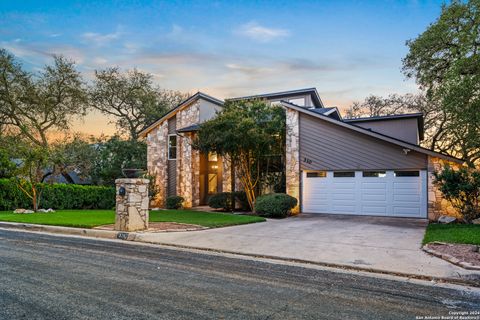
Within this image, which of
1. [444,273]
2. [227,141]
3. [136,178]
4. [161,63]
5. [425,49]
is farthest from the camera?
[161,63]

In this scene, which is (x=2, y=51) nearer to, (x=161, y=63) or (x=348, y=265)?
(x=161, y=63)

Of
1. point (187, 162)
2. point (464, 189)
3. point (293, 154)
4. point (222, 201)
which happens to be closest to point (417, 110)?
point (293, 154)

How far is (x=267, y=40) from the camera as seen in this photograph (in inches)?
639

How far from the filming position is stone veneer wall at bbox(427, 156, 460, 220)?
45.1ft

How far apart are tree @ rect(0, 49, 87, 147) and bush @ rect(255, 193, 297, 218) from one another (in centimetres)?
2065

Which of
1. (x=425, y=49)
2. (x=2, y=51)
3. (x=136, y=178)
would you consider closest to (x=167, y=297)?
(x=136, y=178)

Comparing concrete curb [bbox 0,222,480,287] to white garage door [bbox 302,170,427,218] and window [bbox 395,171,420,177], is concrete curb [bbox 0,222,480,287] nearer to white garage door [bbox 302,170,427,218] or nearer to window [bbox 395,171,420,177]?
white garage door [bbox 302,170,427,218]

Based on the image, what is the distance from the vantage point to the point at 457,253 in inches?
272

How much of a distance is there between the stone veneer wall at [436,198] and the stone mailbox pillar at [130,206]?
11905mm

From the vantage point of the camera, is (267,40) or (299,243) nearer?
(299,243)

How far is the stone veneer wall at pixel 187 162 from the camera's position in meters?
20.7

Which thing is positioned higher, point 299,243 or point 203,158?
point 203,158

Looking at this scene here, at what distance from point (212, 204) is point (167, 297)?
45.1 feet

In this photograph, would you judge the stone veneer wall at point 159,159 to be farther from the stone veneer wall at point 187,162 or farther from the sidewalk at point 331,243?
the sidewalk at point 331,243
